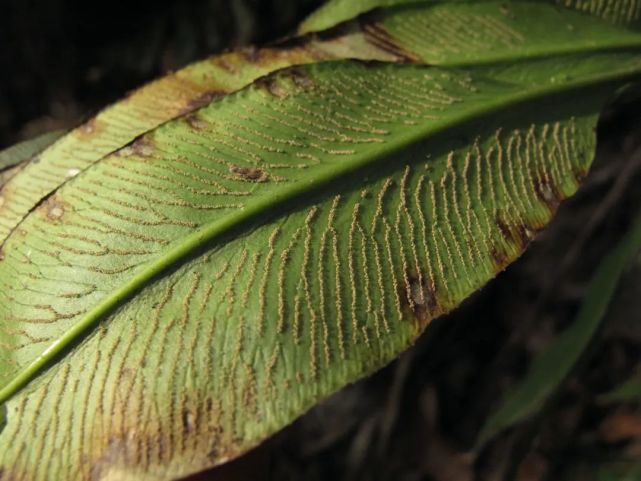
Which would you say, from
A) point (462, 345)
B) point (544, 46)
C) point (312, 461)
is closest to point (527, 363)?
point (462, 345)

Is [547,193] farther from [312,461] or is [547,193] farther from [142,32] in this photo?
[142,32]

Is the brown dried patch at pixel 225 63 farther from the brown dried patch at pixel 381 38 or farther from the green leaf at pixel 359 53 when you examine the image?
the brown dried patch at pixel 381 38

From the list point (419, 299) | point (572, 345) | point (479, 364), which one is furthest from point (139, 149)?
point (479, 364)

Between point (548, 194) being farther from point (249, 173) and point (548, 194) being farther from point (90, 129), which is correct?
point (90, 129)

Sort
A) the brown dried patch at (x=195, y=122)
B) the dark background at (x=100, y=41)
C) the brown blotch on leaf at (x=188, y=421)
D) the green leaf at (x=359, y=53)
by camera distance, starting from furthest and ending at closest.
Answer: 1. the dark background at (x=100, y=41)
2. the green leaf at (x=359, y=53)
3. the brown dried patch at (x=195, y=122)
4. the brown blotch on leaf at (x=188, y=421)

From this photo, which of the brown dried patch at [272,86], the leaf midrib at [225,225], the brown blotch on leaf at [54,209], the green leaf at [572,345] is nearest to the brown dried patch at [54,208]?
the brown blotch on leaf at [54,209]
